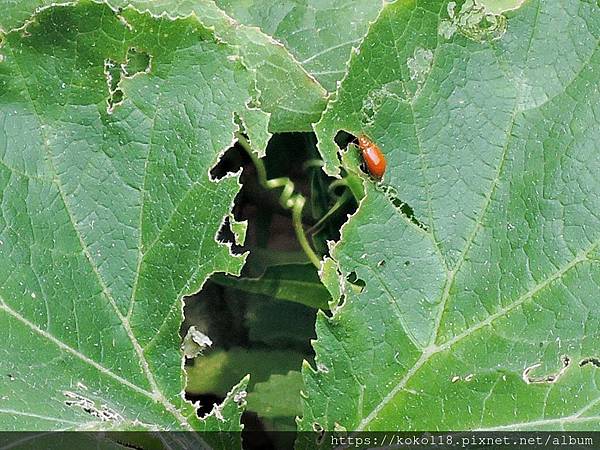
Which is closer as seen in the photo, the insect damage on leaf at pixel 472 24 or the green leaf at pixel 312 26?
the insect damage on leaf at pixel 472 24

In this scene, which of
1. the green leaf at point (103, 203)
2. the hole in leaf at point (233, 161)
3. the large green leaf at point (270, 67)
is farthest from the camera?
the hole in leaf at point (233, 161)

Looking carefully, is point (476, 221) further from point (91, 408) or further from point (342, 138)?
point (91, 408)

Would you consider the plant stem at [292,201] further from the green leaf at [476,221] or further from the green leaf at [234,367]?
the green leaf at [476,221]

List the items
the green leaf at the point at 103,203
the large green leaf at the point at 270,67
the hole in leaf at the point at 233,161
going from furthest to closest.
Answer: the hole in leaf at the point at 233,161 < the large green leaf at the point at 270,67 < the green leaf at the point at 103,203

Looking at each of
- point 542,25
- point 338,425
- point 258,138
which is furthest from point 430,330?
point 542,25

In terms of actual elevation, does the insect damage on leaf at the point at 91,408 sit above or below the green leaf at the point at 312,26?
below

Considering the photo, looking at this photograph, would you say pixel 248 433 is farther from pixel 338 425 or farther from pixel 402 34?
pixel 402 34

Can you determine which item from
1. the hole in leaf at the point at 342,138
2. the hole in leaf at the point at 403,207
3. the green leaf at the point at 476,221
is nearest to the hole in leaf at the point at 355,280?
the green leaf at the point at 476,221
